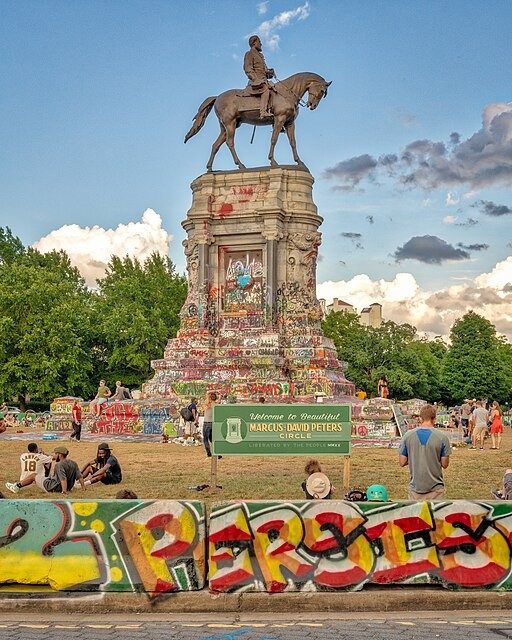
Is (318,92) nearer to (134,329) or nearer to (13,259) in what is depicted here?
(134,329)

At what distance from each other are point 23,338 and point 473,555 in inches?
2143

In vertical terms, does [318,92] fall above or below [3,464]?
above

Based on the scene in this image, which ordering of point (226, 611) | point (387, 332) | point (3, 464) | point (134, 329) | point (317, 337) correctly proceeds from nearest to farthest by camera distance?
point (226, 611)
point (3, 464)
point (317, 337)
point (134, 329)
point (387, 332)

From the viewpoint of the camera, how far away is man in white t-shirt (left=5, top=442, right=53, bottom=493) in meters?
18.9

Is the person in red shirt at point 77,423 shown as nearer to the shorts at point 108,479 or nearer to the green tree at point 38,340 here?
the shorts at point 108,479

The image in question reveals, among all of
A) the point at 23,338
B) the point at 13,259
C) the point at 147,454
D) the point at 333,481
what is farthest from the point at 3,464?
the point at 13,259

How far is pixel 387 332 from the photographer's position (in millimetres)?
86750

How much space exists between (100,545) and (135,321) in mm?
61029

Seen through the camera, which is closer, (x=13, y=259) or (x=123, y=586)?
(x=123, y=586)

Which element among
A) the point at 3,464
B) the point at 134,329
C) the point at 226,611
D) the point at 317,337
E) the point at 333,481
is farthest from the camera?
the point at 134,329

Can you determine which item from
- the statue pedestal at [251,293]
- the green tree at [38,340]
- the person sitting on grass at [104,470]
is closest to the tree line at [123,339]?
the green tree at [38,340]

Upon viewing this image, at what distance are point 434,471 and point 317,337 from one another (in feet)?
94.5

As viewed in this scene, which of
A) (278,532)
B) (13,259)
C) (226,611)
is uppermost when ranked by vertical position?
(13,259)

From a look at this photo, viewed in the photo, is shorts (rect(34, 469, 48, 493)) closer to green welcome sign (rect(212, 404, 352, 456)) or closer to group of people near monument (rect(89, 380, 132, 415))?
green welcome sign (rect(212, 404, 352, 456))
